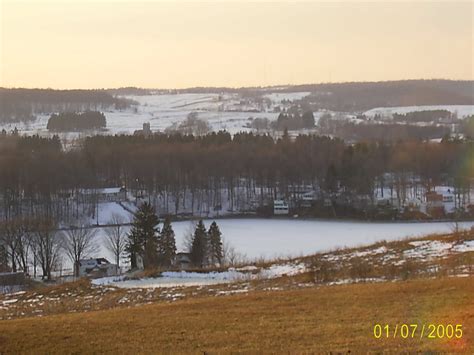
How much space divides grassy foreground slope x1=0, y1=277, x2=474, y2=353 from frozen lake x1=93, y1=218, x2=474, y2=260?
12093 millimetres

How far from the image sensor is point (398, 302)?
8242mm

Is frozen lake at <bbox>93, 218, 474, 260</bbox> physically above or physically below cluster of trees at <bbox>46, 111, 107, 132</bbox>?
→ below

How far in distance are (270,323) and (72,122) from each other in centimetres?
7405

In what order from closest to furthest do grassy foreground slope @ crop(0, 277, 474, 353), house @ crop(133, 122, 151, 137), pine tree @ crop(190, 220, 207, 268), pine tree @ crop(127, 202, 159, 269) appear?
grassy foreground slope @ crop(0, 277, 474, 353), pine tree @ crop(127, 202, 159, 269), pine tree @ crop(190, 220, 207, 268), house @ crop(133, 122, 151, 137)

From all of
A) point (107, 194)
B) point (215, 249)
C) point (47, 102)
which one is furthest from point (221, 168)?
point (47, 102)

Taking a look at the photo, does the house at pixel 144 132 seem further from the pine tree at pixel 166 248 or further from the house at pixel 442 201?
the pine tree at pixel 166 248

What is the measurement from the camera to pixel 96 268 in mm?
19922

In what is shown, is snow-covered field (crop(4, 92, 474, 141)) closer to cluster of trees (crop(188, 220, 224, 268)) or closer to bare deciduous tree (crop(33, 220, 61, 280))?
bare deciduous tree (crop(33, 220, 61, 280))

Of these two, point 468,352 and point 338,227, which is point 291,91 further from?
point 468,352

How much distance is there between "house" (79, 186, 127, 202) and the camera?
38.5 metres

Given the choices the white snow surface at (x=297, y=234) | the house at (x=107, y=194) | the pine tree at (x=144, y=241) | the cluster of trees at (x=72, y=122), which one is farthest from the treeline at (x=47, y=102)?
the pine tree at (x=144, y=241)

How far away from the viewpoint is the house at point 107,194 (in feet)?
126

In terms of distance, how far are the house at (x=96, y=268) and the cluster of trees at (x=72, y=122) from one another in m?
58.0

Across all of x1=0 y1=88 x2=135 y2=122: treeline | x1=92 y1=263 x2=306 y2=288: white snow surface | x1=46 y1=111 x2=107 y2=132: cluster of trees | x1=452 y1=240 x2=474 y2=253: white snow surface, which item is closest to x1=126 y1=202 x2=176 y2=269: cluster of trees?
x1=92 y1=263 x2=306 y2=288: white snow surface
